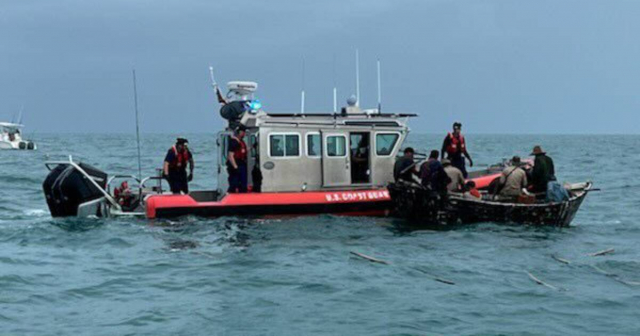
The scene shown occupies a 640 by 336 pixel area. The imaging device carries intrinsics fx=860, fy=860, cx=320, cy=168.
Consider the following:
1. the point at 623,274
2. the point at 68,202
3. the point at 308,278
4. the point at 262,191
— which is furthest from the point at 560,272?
the point at 68,202

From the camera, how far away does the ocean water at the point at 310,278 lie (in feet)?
36.1

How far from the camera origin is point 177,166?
19.4 meters

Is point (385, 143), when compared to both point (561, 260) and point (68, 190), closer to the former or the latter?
point (561, 260)

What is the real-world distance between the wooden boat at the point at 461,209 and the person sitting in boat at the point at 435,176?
0.15 metres

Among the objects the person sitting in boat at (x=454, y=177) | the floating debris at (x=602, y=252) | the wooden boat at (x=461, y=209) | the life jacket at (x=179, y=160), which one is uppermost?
the life jacket at (x=179, y=160)

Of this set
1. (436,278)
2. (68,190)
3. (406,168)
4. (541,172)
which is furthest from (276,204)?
(541,172)

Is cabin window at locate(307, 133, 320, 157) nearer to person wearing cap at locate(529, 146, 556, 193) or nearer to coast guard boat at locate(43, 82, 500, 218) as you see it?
coast guard boat at locate(43, 82, 500, 218)

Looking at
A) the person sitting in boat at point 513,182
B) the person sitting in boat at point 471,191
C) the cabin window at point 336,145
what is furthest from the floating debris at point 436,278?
the cabin window at point 336,145

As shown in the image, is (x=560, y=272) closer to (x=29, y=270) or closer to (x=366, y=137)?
(x=366, y=137)

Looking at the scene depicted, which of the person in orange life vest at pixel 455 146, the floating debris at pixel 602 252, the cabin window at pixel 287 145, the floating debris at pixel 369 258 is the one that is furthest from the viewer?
the person in orange life vest at pixel 455 146

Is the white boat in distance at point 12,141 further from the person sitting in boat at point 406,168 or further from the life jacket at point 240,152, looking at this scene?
the person sitting in boat at point 406,168

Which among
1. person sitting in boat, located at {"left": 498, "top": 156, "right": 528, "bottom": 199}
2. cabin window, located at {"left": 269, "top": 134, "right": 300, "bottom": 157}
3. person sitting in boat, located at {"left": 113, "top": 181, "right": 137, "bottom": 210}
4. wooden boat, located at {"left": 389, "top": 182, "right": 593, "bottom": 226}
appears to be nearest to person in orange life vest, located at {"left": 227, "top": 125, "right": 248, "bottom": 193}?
cabin window, located at {"left": 269, "top": 134, "right": 300, "bottom": 157}

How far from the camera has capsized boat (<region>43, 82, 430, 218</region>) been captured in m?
18.6

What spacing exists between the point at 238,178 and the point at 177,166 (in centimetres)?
151
